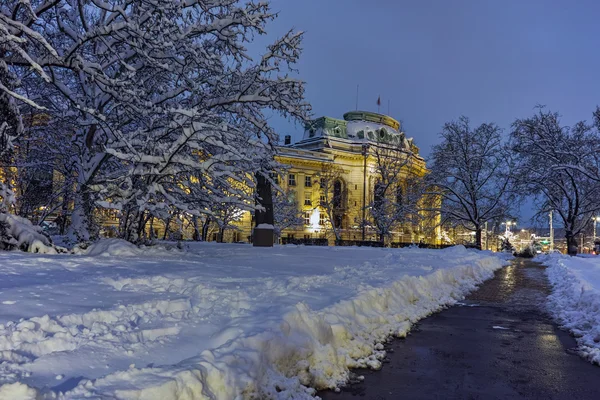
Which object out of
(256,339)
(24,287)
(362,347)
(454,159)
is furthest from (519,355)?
(454,159)

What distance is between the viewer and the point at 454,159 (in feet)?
129

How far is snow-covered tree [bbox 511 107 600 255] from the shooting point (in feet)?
101

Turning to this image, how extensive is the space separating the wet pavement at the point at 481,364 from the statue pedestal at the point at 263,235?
41.4ft

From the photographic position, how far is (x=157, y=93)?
14.9 meters

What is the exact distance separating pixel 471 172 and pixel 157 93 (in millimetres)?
30019

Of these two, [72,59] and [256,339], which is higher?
[72,59]

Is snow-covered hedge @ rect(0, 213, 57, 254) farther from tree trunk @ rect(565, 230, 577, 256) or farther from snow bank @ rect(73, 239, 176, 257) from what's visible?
tree trunk @ rect(565, 230, 577, 256)

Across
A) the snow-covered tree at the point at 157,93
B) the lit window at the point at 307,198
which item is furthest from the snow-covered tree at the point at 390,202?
the lit window at the point at 307,198

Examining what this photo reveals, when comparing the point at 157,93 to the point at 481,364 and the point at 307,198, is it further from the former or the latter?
the point at 307,198

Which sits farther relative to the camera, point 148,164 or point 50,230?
point 50,230

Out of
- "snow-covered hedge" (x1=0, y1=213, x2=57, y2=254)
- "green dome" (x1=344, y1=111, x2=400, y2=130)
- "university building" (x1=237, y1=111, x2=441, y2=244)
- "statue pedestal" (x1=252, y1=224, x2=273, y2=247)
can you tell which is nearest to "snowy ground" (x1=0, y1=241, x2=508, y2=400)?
"snow-covered hedge" (x1=0, y1=213, x2=57, y2=254)

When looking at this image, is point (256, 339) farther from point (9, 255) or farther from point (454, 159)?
point (454, 159)

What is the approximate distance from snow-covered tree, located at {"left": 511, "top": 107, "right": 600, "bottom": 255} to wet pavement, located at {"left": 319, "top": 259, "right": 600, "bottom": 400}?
24635 mm

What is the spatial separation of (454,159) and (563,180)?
28.3ft
